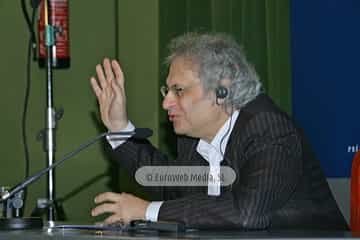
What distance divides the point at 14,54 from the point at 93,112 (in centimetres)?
42

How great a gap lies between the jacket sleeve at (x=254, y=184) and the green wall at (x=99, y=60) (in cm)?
116

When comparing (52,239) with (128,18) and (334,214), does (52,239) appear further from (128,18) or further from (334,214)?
(128,18)

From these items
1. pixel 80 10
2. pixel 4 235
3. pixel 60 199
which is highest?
pixel 80 10

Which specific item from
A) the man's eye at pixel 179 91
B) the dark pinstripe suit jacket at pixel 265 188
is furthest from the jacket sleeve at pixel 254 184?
the man's eye at pixel 179 91

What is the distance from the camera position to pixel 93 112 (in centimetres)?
379

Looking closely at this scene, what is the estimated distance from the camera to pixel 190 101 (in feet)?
9.11

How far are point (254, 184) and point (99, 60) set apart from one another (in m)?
1.60

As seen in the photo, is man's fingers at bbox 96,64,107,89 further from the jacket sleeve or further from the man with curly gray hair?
the jacket sleeve

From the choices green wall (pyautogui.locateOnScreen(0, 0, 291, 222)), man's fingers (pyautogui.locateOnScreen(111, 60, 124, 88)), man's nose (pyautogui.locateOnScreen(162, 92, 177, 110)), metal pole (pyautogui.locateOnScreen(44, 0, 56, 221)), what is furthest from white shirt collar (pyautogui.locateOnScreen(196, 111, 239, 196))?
green wall (pyautogui.locateOnScreen(0, 0, 291, 222))

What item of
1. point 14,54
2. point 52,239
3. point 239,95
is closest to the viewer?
point 52,239

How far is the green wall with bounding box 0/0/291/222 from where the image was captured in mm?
3668

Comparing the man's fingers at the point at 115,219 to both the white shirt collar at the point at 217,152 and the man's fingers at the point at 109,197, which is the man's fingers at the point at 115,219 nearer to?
the man's fingers at the point at 109,197

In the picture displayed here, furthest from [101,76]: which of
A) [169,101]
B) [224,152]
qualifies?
[224,152]

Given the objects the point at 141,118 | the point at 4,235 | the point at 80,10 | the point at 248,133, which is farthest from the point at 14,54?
the point at 4,235
